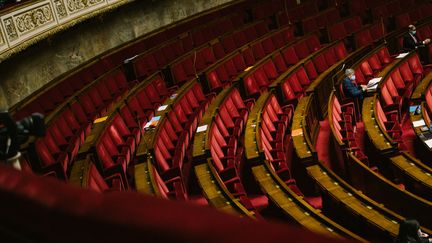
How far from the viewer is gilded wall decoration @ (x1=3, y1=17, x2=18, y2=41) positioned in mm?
3349

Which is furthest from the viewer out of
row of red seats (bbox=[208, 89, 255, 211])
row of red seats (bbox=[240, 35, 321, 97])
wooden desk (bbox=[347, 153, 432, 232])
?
row of red seats (bbox=[240, 35, 321, 97])

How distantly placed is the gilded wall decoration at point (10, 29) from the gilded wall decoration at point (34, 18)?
5 cm

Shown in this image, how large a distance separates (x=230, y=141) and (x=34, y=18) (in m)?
1.63

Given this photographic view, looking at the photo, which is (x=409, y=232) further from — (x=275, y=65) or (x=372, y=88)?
(x=275, y=65)

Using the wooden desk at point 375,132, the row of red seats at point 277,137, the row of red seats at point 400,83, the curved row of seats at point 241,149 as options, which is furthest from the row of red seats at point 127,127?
the row of red seats at point 400,83

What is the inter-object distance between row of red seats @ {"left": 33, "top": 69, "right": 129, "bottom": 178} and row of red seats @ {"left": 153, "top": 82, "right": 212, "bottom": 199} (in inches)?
16.3

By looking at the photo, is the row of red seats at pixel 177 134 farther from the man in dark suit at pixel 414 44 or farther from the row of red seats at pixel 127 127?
the man in dark suit at pixel 414 44

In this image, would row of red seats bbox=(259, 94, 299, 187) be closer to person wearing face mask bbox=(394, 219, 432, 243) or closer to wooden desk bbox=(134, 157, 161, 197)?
wooden desk bbox=(134, 157, 161, 197)

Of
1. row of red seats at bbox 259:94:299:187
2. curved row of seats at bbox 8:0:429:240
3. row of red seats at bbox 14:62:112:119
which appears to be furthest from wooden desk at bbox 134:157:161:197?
row of red seats at bbox 14:62:112:119

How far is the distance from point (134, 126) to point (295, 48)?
5.58 ft

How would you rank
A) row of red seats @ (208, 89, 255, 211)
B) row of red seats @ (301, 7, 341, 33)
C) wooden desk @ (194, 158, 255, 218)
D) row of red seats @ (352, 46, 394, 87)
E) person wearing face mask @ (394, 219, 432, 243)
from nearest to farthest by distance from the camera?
1. person wearing face mask @ (394, 219, 432, 243)
2. wooden desk @ (194, 158, 255, 218)
3. row of red seats @ (208, 89, 255, 211)
4. row of red seats @ (352, 46, 394, 87)
5. row of red seats @ (301, 7, 341, 33)

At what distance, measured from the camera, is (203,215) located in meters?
0.39

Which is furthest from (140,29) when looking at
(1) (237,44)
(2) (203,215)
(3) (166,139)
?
(2) (203,215)

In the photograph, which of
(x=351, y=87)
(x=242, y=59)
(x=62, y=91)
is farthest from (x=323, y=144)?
(x=62, y=91)
